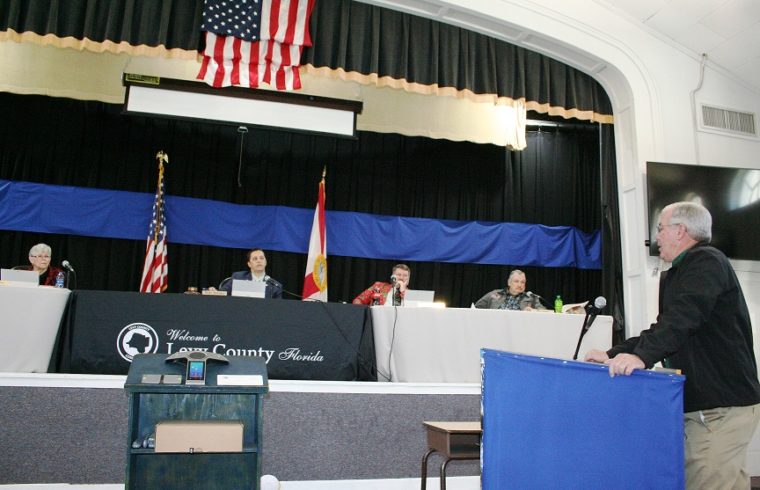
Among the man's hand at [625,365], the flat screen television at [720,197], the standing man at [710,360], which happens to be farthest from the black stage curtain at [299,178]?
the man's hand at [625,365]

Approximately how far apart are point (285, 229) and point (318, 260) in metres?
0.78

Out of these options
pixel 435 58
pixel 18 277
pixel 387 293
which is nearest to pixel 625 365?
pixel 387 293

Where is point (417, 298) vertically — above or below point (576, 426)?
above

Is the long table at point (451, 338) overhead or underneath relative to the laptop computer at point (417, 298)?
underneath

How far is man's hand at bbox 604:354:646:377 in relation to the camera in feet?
6.25

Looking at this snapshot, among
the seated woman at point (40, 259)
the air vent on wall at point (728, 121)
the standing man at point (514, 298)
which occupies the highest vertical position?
the air vent on wall at point (728, 121)

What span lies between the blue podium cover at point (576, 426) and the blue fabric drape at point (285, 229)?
17.4ft

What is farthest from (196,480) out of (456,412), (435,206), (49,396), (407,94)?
(435,206)

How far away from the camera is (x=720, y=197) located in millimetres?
5324

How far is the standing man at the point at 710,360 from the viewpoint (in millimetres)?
2020

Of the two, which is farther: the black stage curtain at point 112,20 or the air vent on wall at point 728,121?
the air vent on wall at point 728,121

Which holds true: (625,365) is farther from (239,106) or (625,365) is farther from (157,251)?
(157,251)

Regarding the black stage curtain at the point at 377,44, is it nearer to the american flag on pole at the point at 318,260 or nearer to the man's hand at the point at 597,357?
the american flag on pole at the point at 318,260

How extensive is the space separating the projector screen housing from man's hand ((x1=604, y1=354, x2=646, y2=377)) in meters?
4.75
